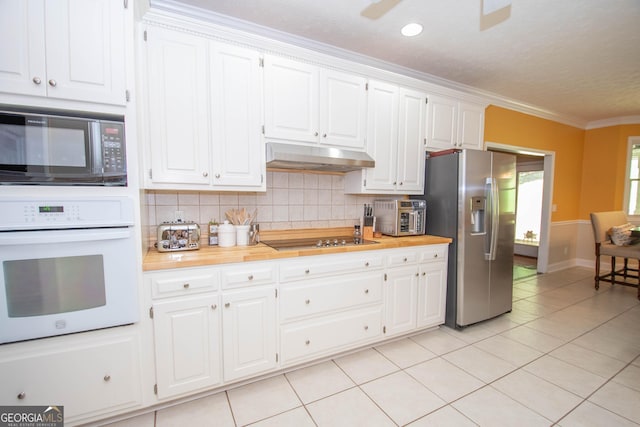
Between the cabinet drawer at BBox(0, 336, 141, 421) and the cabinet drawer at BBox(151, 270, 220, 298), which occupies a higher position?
the cabinet drawer at BBox(151, 270, 220, 298)

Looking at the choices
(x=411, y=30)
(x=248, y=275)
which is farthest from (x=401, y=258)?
(x=411, y=30)

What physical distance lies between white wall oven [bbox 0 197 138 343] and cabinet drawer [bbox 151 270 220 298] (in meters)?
0.11

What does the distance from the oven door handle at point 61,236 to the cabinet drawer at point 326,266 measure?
3.27ft

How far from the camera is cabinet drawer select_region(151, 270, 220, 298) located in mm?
1639

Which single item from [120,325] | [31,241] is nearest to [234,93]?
[31,241]

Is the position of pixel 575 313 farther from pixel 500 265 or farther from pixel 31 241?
pixel 31 241

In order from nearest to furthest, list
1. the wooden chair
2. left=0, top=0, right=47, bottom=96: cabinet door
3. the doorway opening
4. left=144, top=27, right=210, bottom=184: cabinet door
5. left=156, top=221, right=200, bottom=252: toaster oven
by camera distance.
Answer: left=0, top=0, right=47, bottom=96: cabinet door, left=144, top=27, right=210, bottom=184: cabinet door, left=156, top=221, right=200, bottom=252: toaster oven, the wooden chair, the doorway opening

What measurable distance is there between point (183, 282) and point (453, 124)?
3.03 metres

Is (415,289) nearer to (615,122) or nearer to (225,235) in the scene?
(225,235)

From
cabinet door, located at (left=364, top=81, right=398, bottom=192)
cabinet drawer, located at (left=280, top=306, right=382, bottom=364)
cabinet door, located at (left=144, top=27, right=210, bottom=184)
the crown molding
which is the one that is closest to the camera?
cabinet door, located at (left=144, top=27, right=210, bottom=184)

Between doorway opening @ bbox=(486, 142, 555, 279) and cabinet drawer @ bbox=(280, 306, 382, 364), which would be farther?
doorway opening @ bbox=(486, 142, 555, 279)

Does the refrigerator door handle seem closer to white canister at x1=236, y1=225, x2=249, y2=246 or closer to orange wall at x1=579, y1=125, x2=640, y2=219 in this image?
white canister at x1=236, y1=225, x2=249, y2=246

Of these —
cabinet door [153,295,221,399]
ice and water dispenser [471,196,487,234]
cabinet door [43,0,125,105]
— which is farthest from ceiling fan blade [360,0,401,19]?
cabinet door [153,295,221,399]

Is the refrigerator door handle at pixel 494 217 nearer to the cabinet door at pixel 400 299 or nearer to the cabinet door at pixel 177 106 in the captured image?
the cabinet door at pixel 400 299
